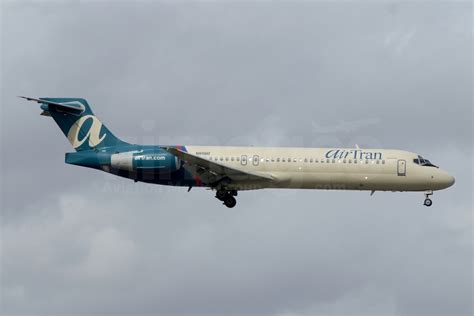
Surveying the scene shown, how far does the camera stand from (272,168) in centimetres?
4231

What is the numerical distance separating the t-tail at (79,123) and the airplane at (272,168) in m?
0.94

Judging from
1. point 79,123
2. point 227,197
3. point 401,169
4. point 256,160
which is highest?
point 79,123

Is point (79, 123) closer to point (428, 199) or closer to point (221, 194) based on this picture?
point (221, 194)

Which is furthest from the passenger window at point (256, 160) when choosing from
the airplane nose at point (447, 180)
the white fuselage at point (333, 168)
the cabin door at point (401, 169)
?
the airplane nose at point (447, 180)

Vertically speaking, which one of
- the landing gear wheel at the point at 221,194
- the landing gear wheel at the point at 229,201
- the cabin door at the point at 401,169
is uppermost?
the cabin door at the point at 401,169

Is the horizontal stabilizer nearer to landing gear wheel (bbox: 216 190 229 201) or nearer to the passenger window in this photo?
landing gear wheel (bbox: 216 190 229 201)

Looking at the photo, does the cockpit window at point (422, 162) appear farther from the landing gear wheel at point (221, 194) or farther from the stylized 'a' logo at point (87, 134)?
the stylized 'a' logo at point (87, 134)

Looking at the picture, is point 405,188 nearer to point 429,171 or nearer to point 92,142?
point 429,171

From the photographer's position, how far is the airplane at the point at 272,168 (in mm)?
41969

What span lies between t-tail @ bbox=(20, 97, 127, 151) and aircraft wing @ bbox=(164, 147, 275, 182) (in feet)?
19.6

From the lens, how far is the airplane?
42.0 m

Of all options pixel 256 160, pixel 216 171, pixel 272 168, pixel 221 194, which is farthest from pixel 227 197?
pixel 272 168

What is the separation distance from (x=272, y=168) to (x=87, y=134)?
11813mm

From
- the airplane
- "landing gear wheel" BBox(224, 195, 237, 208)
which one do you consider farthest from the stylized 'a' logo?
"landing gear wheel" BBox(224, 195, 237, 208)
